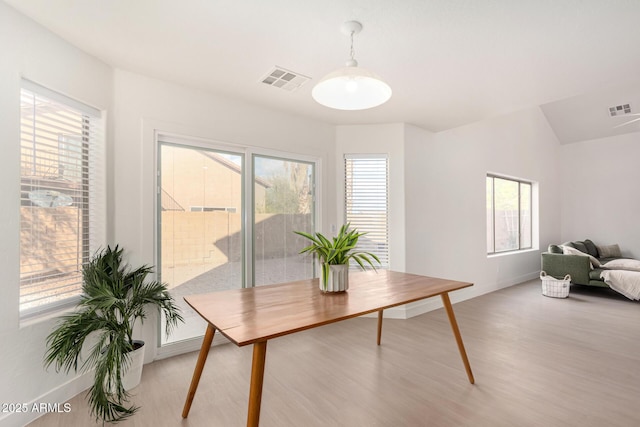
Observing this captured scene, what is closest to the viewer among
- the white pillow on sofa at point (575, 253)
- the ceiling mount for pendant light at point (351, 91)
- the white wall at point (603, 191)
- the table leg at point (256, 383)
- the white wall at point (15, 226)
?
the table leg at point (256, 383)

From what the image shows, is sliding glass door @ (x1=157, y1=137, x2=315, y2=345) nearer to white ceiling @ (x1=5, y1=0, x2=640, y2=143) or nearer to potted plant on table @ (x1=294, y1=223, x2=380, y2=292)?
white ceiling @ (x1=5, y1=0, x2=640, y2=143)

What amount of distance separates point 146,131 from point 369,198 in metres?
2.66

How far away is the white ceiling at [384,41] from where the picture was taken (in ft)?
5.93

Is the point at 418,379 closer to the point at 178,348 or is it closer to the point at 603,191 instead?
the point at 178,348

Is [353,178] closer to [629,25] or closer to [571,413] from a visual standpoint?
[629,25]

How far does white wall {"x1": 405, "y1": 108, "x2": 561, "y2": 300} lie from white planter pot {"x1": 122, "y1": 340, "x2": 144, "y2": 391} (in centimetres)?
306

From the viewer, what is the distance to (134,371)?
2.29 metres

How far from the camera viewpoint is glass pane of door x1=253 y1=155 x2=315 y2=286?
136 inches

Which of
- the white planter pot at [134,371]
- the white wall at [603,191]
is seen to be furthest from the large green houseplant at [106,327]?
the white wall at [603,191]

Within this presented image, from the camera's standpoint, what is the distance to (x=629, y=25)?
1947mm

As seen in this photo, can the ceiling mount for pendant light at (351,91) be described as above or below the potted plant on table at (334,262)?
above

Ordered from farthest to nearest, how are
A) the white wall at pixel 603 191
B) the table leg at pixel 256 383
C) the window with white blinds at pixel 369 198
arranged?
the white wall at pixel 603 191 → the window with white blinds at pixel 369 198 → the table leg at pixel 256 383

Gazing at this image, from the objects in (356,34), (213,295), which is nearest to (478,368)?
(213,295)

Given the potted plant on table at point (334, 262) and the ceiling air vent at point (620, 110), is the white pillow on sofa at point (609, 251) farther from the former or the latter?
the potted plant on table at point (334, 262)
